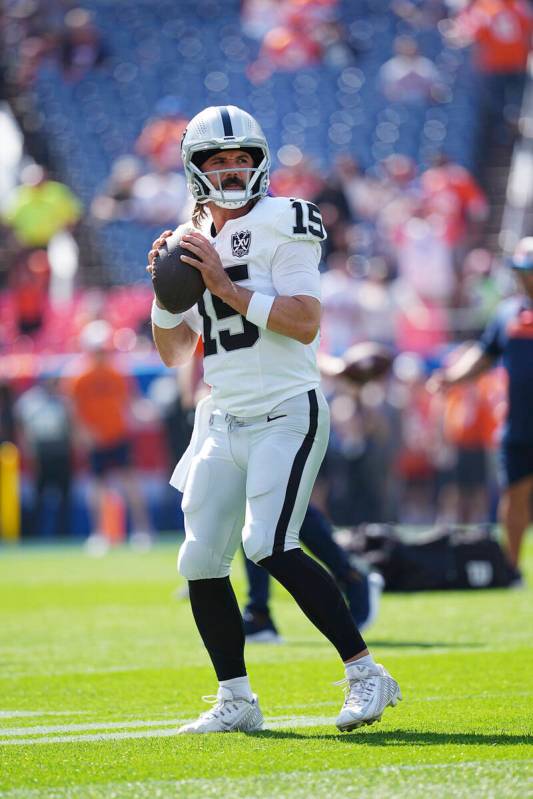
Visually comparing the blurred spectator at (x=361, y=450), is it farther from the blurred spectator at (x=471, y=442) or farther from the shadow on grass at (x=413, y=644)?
the shadow on grass at (x=413, y=644)

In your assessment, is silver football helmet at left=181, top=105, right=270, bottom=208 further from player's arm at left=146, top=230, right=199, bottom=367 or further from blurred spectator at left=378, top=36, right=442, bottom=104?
blurred spectator at left=378, top=36, right=442, bottom=104

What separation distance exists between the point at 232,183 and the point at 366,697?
60.4 inches

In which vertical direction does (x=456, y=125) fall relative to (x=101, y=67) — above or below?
below

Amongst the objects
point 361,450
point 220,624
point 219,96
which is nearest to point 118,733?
point 220,624

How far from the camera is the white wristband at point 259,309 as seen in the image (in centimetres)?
412

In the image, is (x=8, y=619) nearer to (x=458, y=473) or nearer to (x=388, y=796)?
(x=388, y=796)

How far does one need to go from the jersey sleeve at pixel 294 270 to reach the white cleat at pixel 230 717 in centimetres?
120

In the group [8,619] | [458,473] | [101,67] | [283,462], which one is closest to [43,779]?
[283,462]

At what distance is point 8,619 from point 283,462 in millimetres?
4082

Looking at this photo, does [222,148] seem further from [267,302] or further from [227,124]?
[267,302]

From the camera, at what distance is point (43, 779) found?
3.46m

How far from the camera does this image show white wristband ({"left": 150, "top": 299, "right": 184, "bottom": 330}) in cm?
441

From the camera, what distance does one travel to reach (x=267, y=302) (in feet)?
13.5

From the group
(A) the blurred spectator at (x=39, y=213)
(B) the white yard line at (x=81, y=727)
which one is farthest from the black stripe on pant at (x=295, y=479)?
(A) the blurred spectator at (x=39, y=213)
